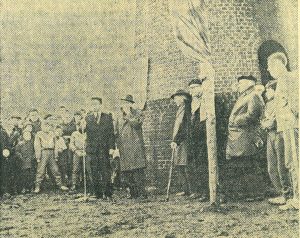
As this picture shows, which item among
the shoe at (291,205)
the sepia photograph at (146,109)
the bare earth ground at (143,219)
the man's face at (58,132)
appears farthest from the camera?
the man's face at (58,132)

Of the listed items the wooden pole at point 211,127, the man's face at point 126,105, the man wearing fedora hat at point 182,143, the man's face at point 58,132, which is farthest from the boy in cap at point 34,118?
the wooden pole at point 211,127

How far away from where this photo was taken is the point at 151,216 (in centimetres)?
530

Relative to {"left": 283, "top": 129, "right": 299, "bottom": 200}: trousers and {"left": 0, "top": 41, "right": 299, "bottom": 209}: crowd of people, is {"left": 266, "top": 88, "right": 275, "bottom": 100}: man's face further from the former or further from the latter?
{"left": 283, "top": 129, "right": 299, "bottom": 200}: trousers

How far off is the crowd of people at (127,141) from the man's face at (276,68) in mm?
12

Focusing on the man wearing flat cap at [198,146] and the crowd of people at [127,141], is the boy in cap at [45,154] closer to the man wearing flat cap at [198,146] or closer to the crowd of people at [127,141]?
the crowd of people at [127,141]

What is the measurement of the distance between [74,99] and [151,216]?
1818 millimetres

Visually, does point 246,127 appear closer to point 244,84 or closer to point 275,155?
point 275,155

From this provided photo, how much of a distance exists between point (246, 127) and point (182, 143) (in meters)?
0.84

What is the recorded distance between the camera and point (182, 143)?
232 inches

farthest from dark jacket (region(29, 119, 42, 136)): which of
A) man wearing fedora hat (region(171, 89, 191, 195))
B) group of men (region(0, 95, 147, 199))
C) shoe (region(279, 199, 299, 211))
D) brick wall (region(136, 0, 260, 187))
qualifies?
shoe (region(279, 199, 299, 211))

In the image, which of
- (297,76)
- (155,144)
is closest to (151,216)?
(155,144)

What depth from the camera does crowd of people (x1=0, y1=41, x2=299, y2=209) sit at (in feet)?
18.3

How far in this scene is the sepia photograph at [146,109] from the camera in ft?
18.0

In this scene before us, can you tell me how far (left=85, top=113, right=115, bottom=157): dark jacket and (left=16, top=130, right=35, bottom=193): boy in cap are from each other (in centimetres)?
77
